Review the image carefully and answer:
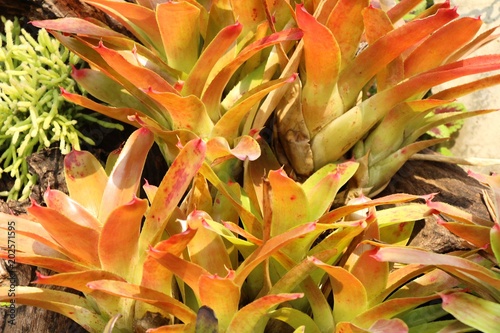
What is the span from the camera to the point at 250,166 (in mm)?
1269

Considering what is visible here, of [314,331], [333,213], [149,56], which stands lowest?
[314,331]

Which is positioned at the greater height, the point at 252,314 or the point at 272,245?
the point at 272,245

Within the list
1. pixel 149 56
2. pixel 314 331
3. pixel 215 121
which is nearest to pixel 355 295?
pixel 314 331

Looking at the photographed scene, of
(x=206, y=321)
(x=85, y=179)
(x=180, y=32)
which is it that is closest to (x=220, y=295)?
(x=206, y=321)

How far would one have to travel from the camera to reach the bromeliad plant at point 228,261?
1.01 m

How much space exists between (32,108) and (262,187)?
62 centimetres

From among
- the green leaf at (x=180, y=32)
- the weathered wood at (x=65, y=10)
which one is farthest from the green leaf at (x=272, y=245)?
the weathered wood at (x=65, y=10)

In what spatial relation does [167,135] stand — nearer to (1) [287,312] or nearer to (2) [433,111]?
(1) [287,312]

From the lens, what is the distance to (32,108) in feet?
4.69

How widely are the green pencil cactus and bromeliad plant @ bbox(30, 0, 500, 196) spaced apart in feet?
0.41

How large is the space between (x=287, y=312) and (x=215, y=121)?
17.9 inches

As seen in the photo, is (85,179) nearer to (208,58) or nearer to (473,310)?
(208,58)

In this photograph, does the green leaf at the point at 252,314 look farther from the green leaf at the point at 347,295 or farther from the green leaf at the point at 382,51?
the green leaf at the point at 382,51

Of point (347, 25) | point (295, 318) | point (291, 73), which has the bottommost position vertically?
point (295, 318)
